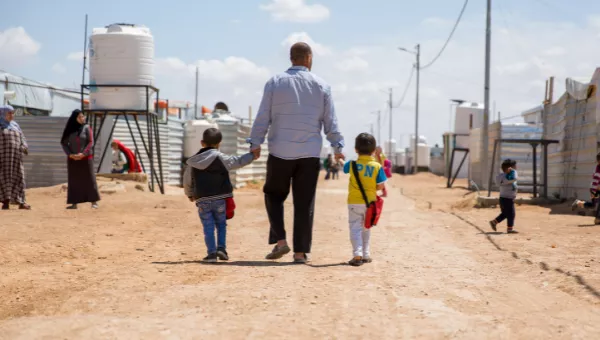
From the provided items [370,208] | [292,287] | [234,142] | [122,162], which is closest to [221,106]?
[234,142]

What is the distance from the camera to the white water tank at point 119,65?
17172 millimetres

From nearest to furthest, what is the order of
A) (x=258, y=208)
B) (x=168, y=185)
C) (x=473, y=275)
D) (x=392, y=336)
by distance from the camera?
(x=392, y=336), (x=473, y=275), (x=258, y=208), (x=168, y=185)

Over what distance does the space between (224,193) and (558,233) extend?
5313 mm

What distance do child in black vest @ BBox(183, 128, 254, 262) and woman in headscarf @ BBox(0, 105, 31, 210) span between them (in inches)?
262

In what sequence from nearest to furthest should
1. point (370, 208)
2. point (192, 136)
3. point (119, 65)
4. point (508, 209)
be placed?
point (370, 208)
point (508, 209)
point (119, 65)
point (192, 136)

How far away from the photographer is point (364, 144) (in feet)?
22.6

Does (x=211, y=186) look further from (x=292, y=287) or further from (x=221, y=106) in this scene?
(x=221, y=106)

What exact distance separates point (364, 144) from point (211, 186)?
144 centimetres

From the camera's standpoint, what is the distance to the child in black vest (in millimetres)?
6758

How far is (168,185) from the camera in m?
25.0

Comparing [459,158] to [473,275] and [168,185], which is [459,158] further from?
[473,275]

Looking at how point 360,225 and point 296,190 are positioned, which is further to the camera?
point 360,225

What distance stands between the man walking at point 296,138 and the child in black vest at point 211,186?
14.5 inches

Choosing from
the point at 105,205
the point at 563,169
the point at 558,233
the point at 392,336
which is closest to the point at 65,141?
the point at 105,205
